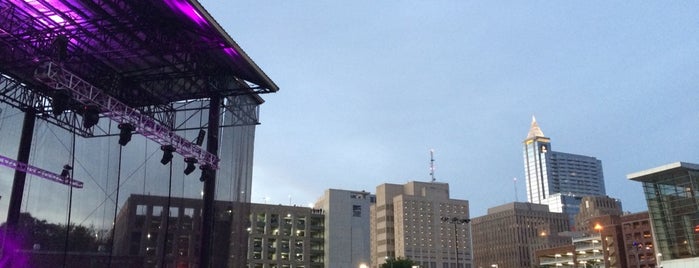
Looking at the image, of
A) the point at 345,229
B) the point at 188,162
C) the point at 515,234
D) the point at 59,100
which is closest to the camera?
the point at 59,100

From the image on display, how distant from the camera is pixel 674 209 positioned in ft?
216

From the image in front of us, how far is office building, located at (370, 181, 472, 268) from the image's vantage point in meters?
159

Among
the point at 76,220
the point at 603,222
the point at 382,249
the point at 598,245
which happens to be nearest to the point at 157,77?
the point at 76,220

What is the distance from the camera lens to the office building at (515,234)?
180 m

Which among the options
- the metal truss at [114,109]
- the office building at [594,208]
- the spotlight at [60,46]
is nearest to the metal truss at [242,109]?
the metal truss at [114,109]

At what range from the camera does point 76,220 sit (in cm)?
3091

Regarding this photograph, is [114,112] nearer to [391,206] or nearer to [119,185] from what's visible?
[119,185]

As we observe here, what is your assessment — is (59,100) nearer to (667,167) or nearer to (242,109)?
(242,109)

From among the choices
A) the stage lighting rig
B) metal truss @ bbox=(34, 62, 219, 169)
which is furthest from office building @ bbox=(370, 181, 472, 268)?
metal truss @ bbox=(34, 62, 219, 169)

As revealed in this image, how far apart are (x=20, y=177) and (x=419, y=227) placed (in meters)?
136

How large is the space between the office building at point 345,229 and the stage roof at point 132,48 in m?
90.0

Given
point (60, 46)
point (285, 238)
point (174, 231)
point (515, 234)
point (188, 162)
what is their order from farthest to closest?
point (515, 234), point (285, 238), point (174, 231), point (188, 162), point (60, 46)

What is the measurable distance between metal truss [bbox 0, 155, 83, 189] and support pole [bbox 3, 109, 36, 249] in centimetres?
97

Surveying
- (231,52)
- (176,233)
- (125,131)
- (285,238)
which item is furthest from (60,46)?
(285,238)
